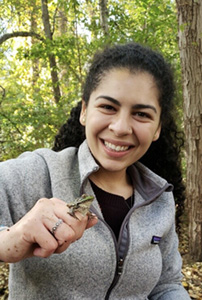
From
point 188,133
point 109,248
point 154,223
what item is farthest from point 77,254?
point 188,133

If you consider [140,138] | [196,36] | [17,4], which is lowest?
[140,138]

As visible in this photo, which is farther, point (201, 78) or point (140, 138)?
point (201, 78)

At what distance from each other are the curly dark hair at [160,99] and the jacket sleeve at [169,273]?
1.86 ft

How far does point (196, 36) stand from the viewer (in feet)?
12.4

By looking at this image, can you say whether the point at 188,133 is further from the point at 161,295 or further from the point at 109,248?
the point at 109,248

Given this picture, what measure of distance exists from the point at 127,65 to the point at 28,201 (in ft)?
3.21

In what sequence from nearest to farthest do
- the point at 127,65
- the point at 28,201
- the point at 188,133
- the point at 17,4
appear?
the point at 28,201
the point at 127,65
the point at 188,133
the point at 17,4

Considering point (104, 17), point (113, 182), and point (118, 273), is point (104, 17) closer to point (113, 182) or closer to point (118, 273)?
point (113, 182)

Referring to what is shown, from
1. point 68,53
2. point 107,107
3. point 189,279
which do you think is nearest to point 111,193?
point 107,107

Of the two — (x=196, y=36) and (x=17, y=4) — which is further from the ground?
(x=17, y=4)

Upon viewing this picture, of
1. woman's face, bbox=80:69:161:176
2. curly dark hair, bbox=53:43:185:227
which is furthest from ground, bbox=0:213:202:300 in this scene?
woman's face, bbox=80:69:161:176

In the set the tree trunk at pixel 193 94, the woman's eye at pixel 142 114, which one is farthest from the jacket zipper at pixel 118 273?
the tree trunk at pixel 193 94

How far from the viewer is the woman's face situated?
63.0 inches

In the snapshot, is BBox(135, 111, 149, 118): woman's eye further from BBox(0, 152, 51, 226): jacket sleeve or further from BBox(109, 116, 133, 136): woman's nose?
BBox(0, 152, 51, 226): jacket sleeve
